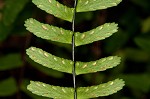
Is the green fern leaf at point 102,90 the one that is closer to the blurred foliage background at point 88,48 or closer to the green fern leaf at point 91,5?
the green fern leaf at point 91,5

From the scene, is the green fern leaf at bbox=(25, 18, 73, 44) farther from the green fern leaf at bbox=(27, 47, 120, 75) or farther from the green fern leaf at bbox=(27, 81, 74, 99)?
the green fern leaf at bbox=(27, 81, 74, 99)

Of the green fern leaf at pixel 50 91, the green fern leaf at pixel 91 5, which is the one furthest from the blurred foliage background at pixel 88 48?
the green fern leaf at pixel 50 91

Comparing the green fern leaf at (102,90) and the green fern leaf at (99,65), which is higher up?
the green fern leaf at (99,65)

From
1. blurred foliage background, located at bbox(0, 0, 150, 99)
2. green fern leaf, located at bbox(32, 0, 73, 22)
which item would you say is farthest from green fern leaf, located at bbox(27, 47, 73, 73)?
blurred foliage background, located at bbox(0, 0, 150, 99)

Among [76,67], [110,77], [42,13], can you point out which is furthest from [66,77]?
[76,67]

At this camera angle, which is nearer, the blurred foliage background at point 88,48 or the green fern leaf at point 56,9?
the green fern leaf at point 56,9

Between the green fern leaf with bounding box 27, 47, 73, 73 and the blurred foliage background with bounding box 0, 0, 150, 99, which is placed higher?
the green fern leaf with bounding box 27, 47, 73, 73

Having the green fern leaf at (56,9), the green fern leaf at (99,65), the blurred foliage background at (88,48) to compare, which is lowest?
the blurred foliage background at (88,48)
